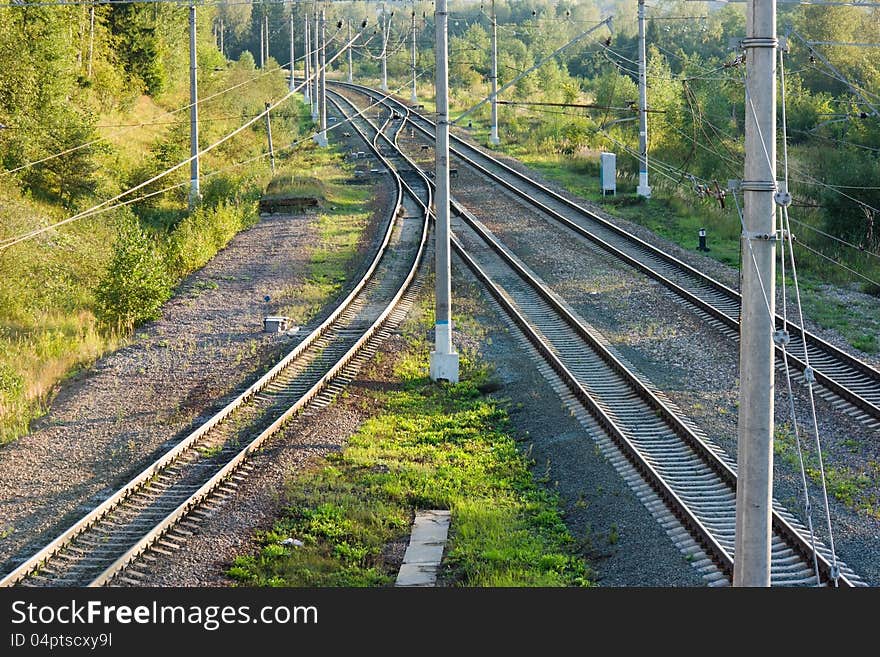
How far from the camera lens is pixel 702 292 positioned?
2356cm

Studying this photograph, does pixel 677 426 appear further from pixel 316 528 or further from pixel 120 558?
pixel 120 558

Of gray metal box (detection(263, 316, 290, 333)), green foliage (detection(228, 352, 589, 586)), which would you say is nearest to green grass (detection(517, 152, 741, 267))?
gray metal box (detection(263, 316, 290, 333))

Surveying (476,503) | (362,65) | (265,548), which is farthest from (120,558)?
(362,65)

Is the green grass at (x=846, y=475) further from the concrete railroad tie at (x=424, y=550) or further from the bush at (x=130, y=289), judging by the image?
the bush at (x=130, y=289)

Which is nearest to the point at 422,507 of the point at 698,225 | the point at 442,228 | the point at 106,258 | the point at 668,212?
the point at 442,228

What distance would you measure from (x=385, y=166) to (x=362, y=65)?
8306 cm

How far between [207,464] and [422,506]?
9.50 feet

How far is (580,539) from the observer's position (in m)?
11.7

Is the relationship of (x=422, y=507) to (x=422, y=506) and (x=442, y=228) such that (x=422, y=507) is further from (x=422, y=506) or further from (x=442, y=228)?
(x=442, y=228)

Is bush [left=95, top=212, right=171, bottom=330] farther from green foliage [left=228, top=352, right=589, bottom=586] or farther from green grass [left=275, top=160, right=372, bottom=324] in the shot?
green foliage [left=228, top=352, right=589, bottom=586]

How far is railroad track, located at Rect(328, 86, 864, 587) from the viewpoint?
10.7 m

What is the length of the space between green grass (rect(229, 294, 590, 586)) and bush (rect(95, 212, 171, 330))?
281 inches

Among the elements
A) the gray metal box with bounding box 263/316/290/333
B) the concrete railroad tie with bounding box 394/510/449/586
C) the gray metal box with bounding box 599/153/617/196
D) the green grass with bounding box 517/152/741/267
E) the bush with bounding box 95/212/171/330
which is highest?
the gray metal box with bounding box 599/153/617/196

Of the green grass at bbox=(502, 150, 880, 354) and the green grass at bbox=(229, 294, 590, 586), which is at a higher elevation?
the green grass at bbox=(502, 150, 880, 354)
